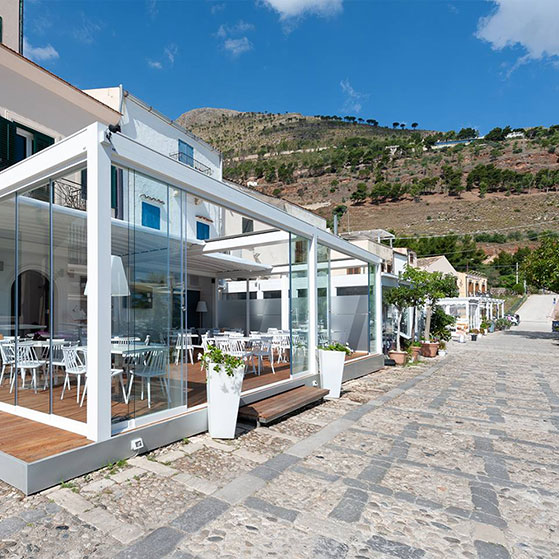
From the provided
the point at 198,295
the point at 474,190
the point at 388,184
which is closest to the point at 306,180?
the point at 388,184

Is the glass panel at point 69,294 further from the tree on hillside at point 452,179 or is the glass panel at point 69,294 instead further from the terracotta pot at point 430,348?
the tree on hillside at point 452,179

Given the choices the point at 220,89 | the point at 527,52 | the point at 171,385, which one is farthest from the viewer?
the point at 220,89

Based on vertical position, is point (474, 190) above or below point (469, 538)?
above

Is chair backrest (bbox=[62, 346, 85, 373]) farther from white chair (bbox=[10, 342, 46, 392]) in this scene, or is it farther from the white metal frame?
the white metal frame

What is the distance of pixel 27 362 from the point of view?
515 cm

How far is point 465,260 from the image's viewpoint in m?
44.0

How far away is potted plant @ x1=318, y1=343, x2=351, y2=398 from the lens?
693cm

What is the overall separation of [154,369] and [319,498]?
6.85ft

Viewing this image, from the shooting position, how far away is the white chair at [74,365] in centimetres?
459

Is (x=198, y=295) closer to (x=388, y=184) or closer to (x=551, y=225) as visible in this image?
(x=551, y=225)

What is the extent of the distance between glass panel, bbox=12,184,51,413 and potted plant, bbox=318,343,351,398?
425 cm

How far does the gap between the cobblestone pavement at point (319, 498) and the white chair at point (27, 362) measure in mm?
1963

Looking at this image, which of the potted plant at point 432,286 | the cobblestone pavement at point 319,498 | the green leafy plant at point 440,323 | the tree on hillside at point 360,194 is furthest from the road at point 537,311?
the cobblestone pavement at point 319,498

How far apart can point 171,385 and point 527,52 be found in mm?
33687
